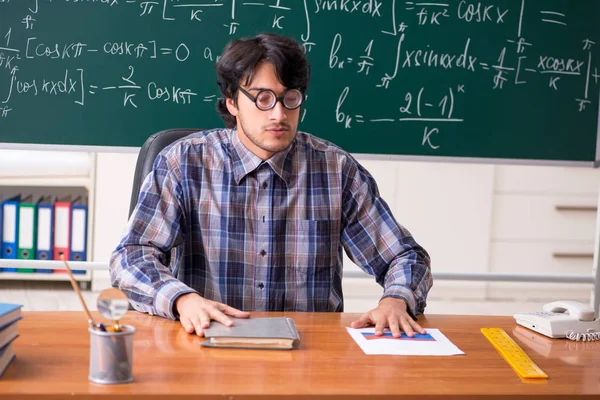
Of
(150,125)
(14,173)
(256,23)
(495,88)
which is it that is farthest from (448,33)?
(14,173)

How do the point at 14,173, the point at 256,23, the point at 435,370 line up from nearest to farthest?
the point at 435,370, the point at 256,23, the point at 14,173

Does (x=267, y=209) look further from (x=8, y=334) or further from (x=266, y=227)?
(x=8, y=334)

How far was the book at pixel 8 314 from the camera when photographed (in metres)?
1.20

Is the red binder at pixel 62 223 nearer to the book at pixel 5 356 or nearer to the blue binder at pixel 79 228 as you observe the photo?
the blue binder at pixel 79 228

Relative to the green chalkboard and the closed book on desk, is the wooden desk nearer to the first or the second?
the closed book on desk

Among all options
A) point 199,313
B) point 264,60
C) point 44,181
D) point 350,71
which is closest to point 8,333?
Answer: point 199,313

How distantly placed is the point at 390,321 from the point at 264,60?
73cm

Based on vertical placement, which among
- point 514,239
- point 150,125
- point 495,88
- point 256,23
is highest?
point 256,23

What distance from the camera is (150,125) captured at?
2.89 m

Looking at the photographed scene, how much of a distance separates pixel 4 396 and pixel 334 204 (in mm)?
987

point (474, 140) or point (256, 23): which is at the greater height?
point (256, 23)

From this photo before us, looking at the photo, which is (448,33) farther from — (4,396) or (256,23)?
(4,396)

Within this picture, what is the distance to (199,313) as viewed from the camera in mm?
1436

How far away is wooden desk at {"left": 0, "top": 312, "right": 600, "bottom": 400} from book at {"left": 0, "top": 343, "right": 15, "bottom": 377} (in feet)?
0.03
